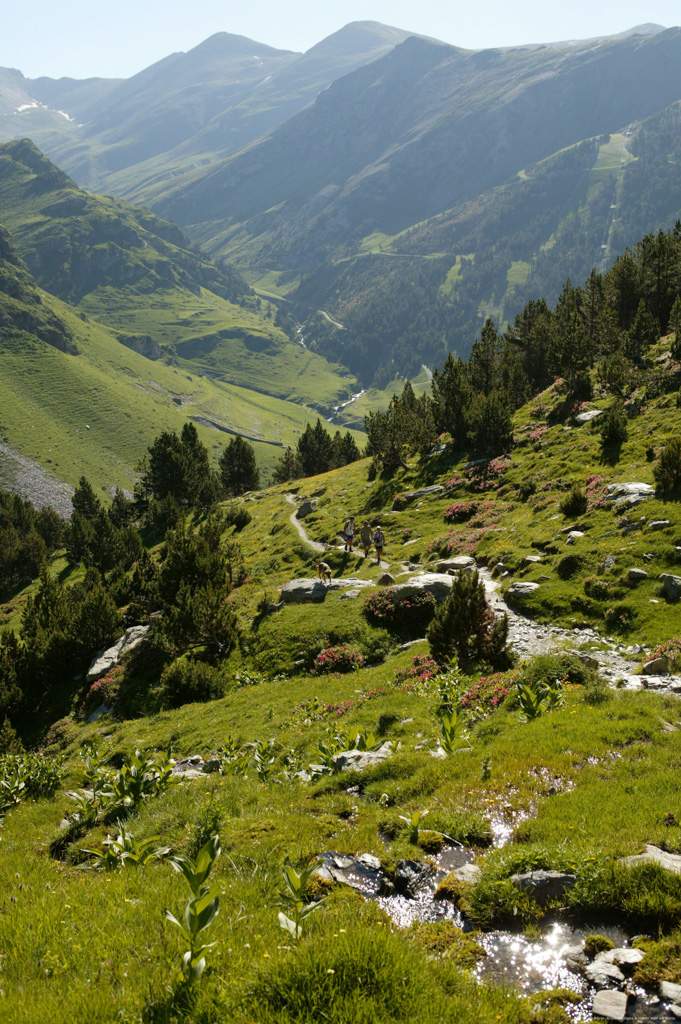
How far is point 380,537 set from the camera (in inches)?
1407

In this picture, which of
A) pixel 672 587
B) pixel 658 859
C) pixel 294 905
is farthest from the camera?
pixel 672 587

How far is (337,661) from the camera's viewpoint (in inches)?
949

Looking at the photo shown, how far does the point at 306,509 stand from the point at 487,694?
151ft

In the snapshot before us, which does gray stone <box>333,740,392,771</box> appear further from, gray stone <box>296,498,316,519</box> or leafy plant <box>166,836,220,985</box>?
gray stone <box>296,498,316,519</box>

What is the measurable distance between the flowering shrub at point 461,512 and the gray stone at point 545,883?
32220 mm

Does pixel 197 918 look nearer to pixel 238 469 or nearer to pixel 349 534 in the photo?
pixel 349 534

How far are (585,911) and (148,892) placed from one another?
5677 mm

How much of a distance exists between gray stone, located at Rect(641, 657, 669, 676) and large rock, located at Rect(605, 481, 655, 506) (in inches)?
478

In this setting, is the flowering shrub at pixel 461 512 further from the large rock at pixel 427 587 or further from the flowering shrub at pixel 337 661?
the flowering shrub at pixel 337 661

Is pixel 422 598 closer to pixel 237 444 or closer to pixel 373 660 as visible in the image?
pixel 373 660

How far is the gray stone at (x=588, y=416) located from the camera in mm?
42156

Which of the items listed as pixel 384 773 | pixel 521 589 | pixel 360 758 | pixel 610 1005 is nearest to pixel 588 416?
pixel 521 589

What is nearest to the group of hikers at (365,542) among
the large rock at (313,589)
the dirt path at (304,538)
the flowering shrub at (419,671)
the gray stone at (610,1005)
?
the large rock at (313,589)

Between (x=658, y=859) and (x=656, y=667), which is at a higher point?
(x=658, y=859)
